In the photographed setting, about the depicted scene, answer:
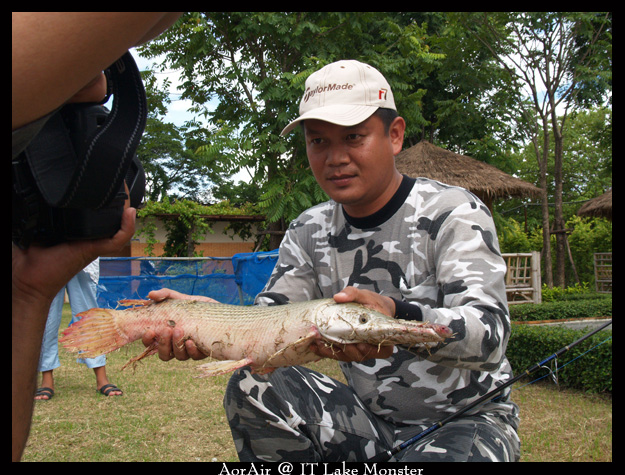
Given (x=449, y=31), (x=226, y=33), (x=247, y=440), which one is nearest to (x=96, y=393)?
(x=247, y=440)

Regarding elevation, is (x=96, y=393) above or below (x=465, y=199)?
below

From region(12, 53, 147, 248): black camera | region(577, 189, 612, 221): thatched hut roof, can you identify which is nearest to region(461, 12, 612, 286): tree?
region(577, 189, 612, 221): thatched hut roof

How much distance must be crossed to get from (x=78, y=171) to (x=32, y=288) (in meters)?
0.43

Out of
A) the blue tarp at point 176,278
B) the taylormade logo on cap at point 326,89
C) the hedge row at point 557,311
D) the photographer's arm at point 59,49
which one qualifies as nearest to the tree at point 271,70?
the blue tarp at point 176,278

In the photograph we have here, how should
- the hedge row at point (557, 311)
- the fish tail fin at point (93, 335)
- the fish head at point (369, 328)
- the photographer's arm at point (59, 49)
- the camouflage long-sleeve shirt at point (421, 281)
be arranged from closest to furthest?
the photographer's arm at point (59, 49)
the fish head at point (369, 328)
the camouflage long-sleeve shirt at point (421, 281)
the fish tail fin at point (93, 335)
the hedge row at point (557, 311)

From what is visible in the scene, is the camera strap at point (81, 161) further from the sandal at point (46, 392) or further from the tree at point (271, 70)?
the tree at point (271, 70)

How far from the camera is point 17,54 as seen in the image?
37.8 inches

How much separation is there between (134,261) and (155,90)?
42.3 ft

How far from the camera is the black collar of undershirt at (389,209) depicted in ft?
9.10

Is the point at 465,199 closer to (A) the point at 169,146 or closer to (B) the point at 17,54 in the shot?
(B) the point at 17,54

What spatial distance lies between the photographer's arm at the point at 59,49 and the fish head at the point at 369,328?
1348 mm

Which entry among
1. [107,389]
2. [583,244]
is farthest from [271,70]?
[583,244]

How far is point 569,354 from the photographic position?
6.99m

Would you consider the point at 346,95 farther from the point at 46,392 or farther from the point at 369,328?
the point at 46,392
